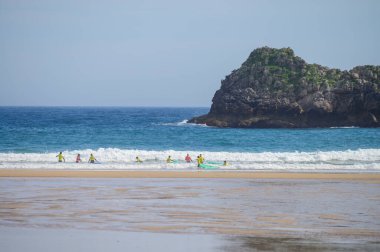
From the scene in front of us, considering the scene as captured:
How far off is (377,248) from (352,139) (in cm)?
4987

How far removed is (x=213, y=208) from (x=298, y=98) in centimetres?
6479

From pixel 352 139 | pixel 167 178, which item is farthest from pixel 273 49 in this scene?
pixel 167 178

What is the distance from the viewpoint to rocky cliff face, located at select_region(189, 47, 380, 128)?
8125 cm

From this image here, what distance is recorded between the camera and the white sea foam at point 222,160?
37.8 metres

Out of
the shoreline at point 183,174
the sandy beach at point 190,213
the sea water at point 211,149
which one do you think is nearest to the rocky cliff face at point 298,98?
the sea water at point 211,149

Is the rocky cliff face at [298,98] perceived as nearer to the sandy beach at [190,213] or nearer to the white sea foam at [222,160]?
the white sea foam at [222,160]

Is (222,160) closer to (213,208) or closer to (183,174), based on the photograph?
(183,174)

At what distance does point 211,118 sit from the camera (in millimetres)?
88188

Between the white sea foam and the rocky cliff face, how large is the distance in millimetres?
32877

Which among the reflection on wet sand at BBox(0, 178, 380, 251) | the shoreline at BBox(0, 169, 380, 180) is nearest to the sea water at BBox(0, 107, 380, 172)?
the shoreline at BBox(0, 169, 380, 180)

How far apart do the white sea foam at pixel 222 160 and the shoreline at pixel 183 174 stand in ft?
9.70

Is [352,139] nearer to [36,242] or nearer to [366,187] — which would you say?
[366,187]

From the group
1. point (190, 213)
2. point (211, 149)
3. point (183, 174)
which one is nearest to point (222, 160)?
point (211, 149)

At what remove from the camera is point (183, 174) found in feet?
107
